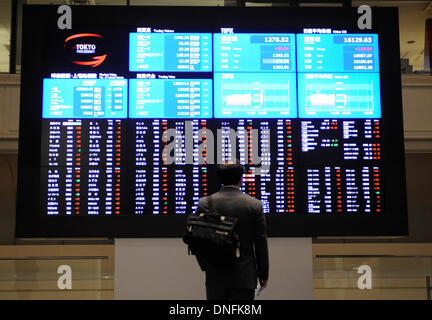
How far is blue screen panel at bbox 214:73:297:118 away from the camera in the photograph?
5.73 meters

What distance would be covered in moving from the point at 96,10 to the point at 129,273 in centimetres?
301

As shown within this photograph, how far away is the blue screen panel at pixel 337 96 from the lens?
578 centimetres

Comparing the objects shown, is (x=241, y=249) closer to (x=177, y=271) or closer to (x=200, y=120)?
(x=177, y=271)

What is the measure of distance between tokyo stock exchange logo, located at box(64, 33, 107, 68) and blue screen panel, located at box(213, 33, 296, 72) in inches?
51.7

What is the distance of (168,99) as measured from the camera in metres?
5.72

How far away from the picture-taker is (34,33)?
19.0 ft

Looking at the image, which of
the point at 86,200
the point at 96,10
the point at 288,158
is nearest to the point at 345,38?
the point at 288,158

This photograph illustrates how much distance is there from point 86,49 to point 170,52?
0.95 meters

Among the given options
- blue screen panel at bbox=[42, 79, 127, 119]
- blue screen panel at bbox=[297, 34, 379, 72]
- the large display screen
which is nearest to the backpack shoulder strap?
the large display screen

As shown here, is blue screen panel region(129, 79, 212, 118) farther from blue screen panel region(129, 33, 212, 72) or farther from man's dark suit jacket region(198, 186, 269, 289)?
man's dark suit jacket region(198, 186, 269, 289)

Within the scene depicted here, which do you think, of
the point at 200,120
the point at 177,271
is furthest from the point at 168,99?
the point at 177,271

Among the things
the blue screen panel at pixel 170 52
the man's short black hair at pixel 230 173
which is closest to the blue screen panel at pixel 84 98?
the blue screen panel at pixel 170 52

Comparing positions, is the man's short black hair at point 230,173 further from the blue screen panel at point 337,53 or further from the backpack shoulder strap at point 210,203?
the blue screen panel at point 337,53
